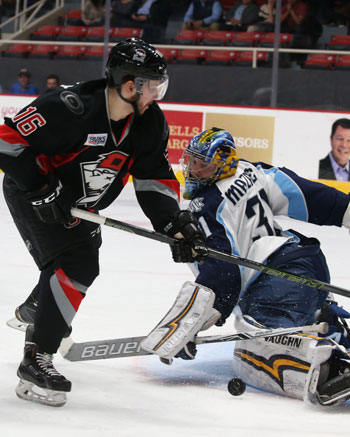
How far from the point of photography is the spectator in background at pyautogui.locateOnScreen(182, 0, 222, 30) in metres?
9.48

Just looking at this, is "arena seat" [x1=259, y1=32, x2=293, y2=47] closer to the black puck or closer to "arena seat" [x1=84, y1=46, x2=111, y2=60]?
"arena seat" [x1=84, y1=46, x2=111, y2=60]

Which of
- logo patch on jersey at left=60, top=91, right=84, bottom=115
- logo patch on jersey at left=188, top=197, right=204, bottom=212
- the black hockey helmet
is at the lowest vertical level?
logo patch on jersey at left=188, top=197, right=204, bottom=212

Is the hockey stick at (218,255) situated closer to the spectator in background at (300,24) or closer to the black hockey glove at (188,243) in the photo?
the black hockey glove at (188,243)

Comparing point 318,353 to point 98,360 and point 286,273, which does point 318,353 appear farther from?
point 98,360

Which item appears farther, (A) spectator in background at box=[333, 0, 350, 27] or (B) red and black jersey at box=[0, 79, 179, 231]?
(A) spectator in background at box=[333, 0, 350, 27]

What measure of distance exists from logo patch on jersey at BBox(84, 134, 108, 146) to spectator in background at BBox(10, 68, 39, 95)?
6075 millimetres

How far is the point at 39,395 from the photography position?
225 cm

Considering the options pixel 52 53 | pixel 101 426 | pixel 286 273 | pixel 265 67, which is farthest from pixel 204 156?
pixel 52 53

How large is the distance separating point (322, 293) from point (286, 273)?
1.07ft

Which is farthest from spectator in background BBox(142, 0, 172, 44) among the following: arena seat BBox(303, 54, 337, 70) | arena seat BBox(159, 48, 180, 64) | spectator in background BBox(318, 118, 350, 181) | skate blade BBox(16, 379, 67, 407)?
skate blade BBox(16, 379, 67, 407)

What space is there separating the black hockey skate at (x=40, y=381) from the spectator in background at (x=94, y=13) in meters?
8.15

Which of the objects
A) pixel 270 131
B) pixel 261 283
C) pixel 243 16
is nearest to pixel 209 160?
pixel 261 283

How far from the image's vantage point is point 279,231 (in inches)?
110

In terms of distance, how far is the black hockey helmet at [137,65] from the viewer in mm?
2275
